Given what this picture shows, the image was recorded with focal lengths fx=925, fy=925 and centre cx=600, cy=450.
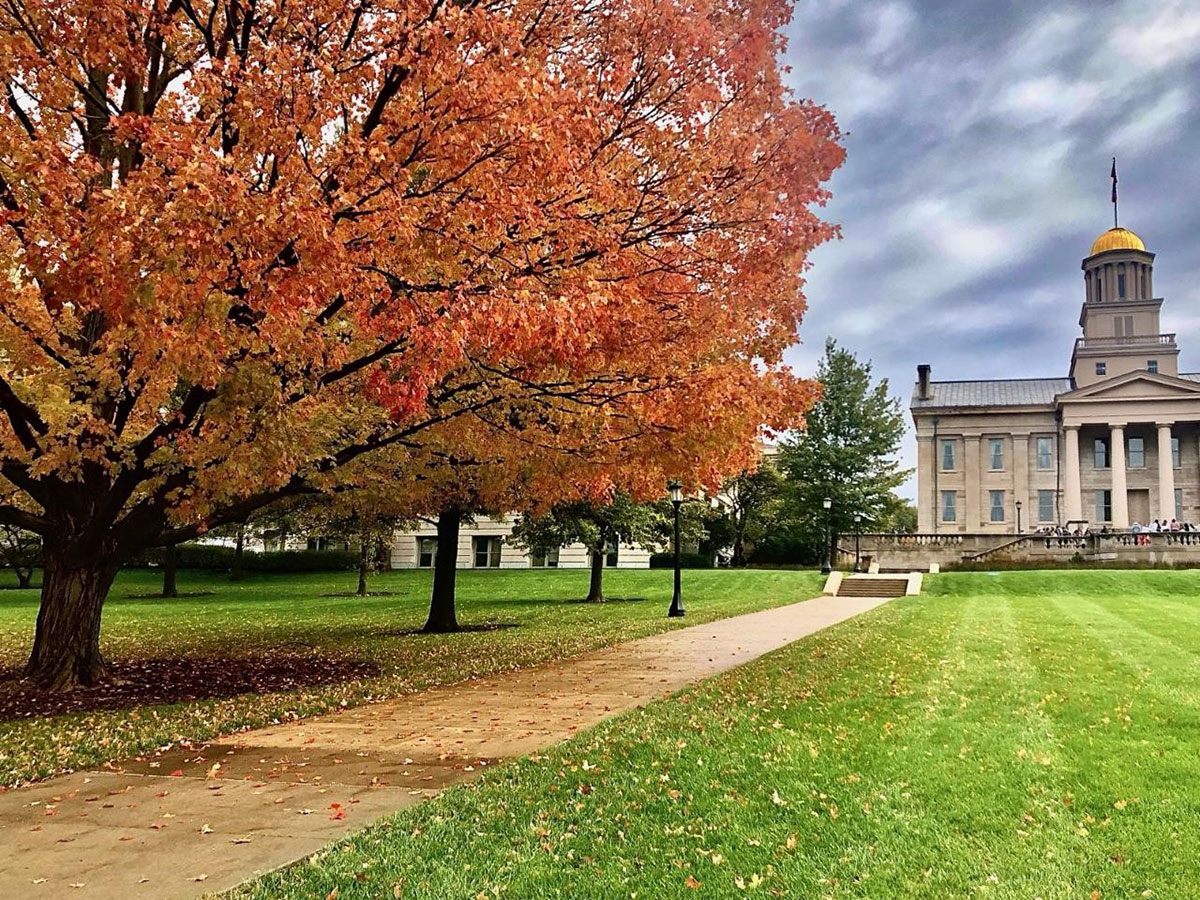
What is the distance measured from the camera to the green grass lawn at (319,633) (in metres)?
9.18

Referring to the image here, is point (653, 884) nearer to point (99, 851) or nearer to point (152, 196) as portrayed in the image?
point (99, 851)

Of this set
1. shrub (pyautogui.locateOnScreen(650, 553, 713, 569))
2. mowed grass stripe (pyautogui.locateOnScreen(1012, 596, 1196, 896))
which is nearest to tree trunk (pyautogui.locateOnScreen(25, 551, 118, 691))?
mowed grass stripe (pyautogui.locateOnScreen(1012, 596, 1196, 896))

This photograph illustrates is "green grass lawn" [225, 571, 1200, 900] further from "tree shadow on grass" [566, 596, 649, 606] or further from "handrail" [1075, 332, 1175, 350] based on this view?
"handrail" [1075, 332, 1175, 350]

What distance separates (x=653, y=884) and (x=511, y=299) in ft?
15.8

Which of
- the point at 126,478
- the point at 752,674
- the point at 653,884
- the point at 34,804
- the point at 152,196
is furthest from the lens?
the point at 752,674

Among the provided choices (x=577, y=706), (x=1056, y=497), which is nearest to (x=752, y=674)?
(x=577, y=706)

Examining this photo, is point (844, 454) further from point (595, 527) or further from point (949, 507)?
Result: point (595, 527)

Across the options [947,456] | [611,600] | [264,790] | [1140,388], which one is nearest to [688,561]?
[947,456]

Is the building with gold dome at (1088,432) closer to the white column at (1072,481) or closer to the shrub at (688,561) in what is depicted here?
the white column at (1072,481)

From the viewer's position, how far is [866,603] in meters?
30.2

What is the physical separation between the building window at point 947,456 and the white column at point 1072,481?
7.66 metres

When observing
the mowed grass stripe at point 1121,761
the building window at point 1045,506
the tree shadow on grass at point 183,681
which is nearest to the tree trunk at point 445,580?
the tree shadow on grass at point 183,681

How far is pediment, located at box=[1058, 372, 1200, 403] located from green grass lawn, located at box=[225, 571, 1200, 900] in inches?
2350

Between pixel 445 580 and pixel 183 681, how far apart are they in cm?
958
